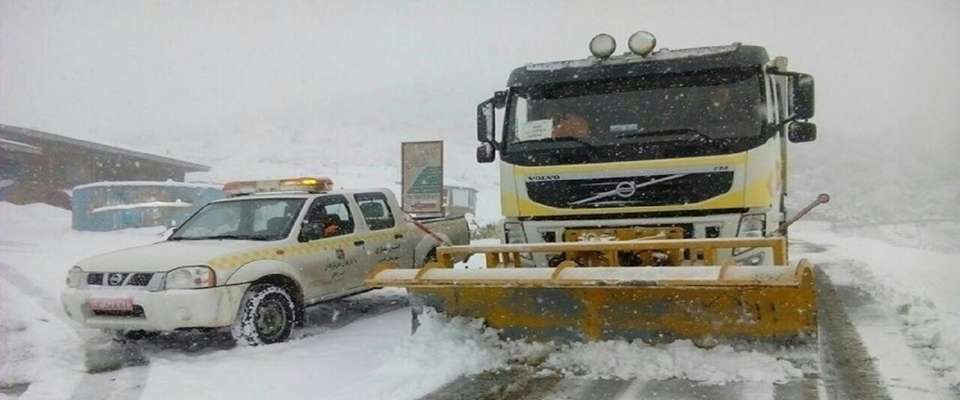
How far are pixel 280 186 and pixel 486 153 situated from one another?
244 cm

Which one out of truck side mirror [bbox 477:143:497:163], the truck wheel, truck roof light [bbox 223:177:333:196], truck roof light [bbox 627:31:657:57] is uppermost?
truck roof light [bbox 627:31:657:57]

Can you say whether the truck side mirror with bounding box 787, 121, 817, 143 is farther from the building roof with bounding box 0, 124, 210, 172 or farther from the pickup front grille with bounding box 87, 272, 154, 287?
the building roof with bounding box 0, 124, 210, 172

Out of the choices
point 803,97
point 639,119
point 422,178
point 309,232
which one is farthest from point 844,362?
point 422,178

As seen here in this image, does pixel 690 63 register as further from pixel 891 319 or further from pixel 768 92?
pixel 891 319

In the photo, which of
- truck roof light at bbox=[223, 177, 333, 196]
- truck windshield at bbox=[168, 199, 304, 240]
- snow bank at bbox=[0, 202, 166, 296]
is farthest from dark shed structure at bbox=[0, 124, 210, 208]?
truck windshield at bbox=[168, 199, 304, 240]

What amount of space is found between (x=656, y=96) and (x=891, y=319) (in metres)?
3.09

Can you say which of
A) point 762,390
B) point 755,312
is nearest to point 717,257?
point 755,312

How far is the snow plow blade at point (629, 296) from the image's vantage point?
4.36 meters

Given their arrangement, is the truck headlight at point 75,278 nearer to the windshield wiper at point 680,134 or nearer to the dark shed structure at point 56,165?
the windshield wiper at point 680,134

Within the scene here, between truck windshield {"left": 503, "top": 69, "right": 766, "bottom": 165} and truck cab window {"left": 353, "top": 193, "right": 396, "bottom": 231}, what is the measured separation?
7.13 feet

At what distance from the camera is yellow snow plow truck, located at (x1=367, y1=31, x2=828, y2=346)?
4.82m

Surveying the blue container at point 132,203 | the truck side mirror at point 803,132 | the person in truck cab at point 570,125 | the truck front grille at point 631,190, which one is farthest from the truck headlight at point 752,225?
the blue container at point 132,203

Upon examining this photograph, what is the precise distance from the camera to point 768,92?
589cm

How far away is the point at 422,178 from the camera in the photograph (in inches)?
497
